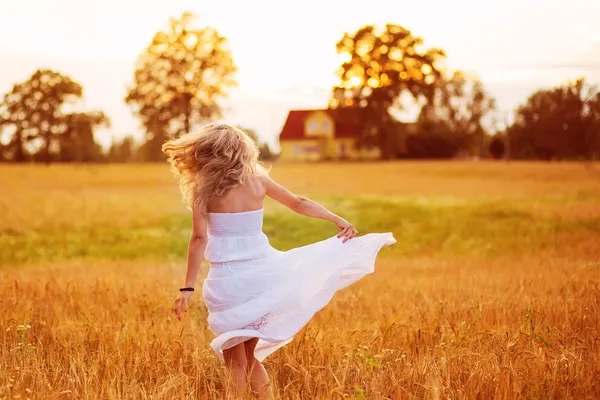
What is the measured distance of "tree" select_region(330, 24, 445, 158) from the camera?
204 feet

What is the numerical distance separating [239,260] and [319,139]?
2733 inches

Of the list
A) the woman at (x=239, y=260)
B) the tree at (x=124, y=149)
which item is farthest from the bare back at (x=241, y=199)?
the tree at (x=124, y=149)

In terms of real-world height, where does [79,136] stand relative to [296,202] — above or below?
above

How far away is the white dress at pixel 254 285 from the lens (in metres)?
4.76

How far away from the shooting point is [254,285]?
478 cm

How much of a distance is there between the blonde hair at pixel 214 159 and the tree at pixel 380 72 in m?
57.7

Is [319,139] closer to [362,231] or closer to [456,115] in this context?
[456,115]

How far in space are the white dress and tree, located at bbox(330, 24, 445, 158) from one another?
189 ft

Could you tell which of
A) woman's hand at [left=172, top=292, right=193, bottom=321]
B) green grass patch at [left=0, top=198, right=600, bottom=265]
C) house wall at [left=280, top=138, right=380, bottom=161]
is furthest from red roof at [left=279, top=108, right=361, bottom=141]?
woman's hand at [left=172, top=292, right=193, bottom=321]

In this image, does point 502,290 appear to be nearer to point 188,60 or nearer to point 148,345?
point 148,345

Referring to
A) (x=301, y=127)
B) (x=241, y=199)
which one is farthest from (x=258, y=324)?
(x=301, y=127)

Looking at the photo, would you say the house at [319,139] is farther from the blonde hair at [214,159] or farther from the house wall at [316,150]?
the blonde hair at [214,159]

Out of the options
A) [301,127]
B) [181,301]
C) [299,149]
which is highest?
[301,127]

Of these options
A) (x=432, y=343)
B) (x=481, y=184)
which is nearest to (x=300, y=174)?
(x=481, y=184)
